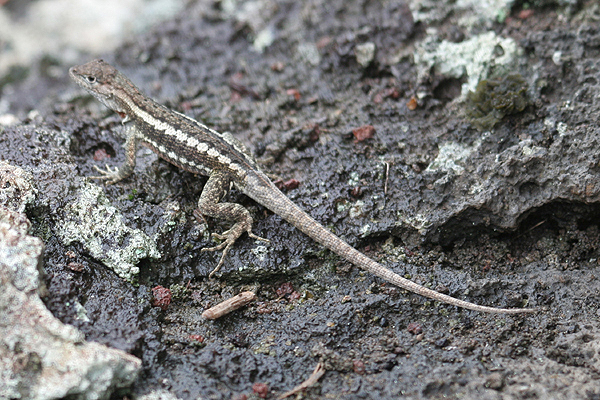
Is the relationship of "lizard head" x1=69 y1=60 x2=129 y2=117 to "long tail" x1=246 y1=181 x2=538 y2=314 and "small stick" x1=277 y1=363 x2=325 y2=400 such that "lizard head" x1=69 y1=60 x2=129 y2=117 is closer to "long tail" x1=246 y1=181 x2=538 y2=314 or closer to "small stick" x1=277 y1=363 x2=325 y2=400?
"long tail" x1=246 y1=181 x2=538 y2=314

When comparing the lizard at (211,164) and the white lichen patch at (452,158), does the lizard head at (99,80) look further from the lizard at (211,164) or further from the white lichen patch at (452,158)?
the white lichen patch at (452,158)

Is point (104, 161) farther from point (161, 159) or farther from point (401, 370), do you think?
point (401, 370)

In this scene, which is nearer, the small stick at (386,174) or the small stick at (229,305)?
the small stick at (229,305)

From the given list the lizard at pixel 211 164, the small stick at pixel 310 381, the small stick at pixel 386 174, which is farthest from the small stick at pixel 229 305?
the small stick at pixel 386 174

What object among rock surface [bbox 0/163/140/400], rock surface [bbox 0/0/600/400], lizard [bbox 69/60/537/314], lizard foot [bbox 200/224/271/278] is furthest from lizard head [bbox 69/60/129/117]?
rock surface [bbox 0/163/140/400]

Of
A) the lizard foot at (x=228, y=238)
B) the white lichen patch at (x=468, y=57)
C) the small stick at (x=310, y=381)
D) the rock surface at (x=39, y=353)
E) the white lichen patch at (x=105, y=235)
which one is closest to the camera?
the rock surface at (x=39, y=353)

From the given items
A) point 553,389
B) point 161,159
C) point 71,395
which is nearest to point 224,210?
point 161,159
